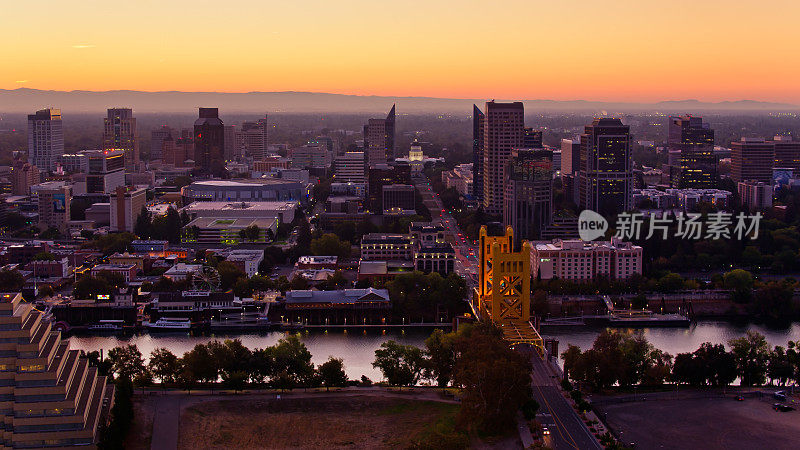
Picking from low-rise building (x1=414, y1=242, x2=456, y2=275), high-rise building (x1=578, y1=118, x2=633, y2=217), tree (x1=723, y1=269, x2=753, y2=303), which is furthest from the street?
tree (x1=723, y1=269, x2=753, y2=303)

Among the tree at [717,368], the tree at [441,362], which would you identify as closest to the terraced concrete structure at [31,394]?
the tree at [441,362]

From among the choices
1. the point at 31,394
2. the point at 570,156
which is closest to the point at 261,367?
the point at 31,394

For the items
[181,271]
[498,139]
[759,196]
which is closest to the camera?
[181,271]

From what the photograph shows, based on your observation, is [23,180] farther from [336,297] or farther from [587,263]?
[587,263]

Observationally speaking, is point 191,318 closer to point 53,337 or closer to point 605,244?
point 53,337

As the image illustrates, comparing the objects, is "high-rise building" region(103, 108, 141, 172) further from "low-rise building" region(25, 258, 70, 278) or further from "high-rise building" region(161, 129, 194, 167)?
"low-rise building" region(25, 258, 70, 278)

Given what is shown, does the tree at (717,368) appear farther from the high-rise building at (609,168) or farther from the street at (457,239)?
the high-rise building at (609,168)

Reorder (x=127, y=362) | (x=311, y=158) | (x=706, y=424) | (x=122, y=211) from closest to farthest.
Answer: (x=706, y=424) < (x=127, y=362) < (x=122, y=211) < (x=311, y=158)

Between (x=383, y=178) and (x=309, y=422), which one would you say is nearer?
(x=309, y=422)
